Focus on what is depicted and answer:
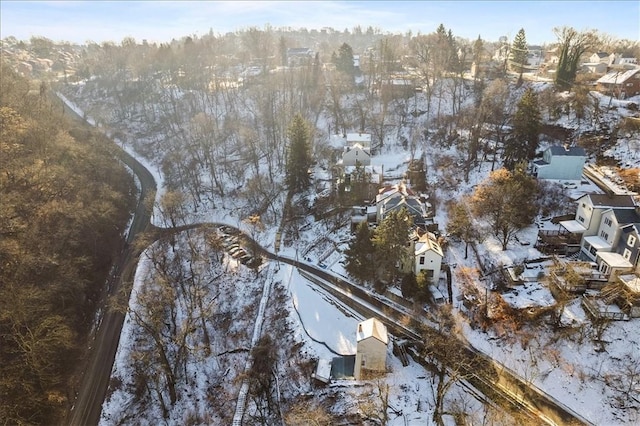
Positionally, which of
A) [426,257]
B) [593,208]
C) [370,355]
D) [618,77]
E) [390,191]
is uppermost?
[618,77]

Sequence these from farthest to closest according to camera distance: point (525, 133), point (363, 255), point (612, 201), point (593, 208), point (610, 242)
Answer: point (525, 133) < point (363, 255) < point (593, 208) < point (612, 201) < point (610, 242)

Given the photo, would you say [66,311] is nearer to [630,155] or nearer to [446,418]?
[446,418]

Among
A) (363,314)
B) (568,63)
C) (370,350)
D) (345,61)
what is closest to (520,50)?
(568,63)

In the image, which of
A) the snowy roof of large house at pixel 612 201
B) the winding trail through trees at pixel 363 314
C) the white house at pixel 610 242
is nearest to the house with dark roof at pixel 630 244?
the white house at pixel 610 242

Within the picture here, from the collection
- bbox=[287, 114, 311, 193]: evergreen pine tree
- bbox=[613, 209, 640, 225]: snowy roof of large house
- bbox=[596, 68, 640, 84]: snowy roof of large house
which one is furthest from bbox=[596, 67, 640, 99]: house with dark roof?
bbox=[287, 114, 311, 193]: evergreen pine tree

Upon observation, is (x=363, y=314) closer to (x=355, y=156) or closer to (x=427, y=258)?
(x=427, y=258)

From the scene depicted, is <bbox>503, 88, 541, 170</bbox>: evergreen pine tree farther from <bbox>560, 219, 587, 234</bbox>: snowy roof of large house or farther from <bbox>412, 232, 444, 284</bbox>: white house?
<bbox>412, 232, 444, 284</bbox>: white house

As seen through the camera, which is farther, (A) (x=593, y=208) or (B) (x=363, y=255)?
(B) (x=363, y=255)

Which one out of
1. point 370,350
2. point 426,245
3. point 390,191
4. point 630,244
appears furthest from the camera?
point 390,191
